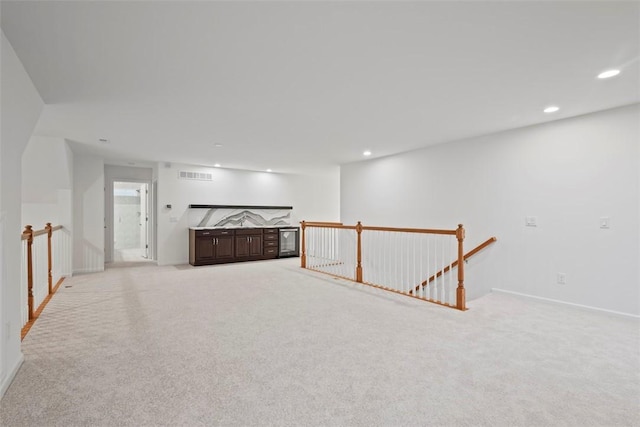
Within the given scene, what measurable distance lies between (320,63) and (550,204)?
361 cm

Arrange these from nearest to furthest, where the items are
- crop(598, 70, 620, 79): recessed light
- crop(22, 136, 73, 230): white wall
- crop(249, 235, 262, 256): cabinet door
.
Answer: crop(598, 70, 620, 79): recessed light → crop(22, 136, 73, 230): white wall → crop(249, 235, 262, 256): cabinet door

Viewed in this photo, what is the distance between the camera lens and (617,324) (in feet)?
10.9

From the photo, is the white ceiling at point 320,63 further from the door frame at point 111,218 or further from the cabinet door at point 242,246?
the cabinet door at point 242,246

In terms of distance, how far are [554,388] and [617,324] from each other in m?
2.02

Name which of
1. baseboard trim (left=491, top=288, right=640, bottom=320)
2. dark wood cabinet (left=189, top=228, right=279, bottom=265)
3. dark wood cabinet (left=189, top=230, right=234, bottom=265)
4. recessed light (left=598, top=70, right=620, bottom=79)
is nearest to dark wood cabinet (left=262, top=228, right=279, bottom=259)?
dark wood cabinet (left=189, top=228, right=279, bottom=265)

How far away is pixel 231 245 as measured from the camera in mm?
7422

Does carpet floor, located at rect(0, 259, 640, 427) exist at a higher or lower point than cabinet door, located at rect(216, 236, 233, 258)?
lower

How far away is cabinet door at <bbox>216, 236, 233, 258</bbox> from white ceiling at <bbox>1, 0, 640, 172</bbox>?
333 cm

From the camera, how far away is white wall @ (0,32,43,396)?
6.86ft

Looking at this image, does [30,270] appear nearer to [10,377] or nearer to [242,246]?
[10,377]

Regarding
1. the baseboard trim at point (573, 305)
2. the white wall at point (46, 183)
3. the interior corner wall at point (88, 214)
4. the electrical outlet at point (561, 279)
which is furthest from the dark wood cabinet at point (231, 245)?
the electrical outlet at point (561, 279)

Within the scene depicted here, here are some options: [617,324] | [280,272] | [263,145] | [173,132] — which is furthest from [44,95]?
[617,324]

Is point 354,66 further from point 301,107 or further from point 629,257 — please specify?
point 629,257

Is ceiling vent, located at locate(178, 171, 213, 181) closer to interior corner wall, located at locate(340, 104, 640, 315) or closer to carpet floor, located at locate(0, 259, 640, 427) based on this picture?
carpet floor, located at locate(0, 259, 640, 427)
